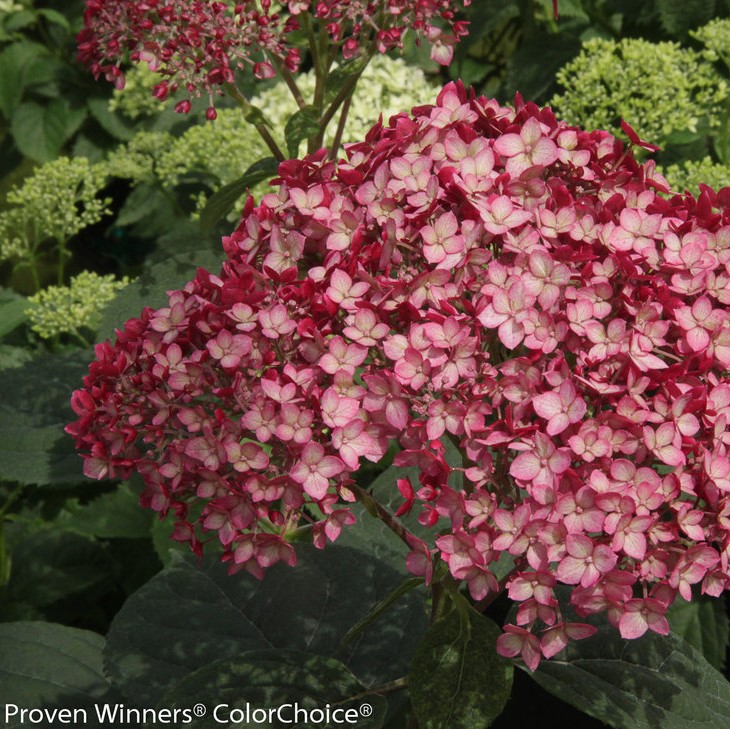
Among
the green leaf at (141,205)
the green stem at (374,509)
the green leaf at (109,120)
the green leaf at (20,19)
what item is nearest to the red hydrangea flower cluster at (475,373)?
the green stem at (374,509)

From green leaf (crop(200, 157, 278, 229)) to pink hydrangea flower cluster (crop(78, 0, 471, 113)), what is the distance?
0.10 m

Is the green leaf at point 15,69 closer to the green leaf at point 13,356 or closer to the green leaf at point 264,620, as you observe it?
the green leaf at point 13,356

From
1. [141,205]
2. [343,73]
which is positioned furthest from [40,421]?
[141,205]

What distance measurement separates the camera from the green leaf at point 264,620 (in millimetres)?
1284

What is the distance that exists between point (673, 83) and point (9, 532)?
1475 millimetres

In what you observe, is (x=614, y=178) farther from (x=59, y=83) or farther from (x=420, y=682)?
(x=59, y=83)

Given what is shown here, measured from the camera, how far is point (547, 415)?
0.87 metres

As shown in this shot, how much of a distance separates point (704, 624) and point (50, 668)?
1059mm

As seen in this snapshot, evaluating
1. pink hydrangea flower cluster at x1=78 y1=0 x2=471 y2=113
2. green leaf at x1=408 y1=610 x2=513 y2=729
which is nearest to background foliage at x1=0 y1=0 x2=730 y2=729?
green leaf at x1=408 y1=610 x2=513 y2=729

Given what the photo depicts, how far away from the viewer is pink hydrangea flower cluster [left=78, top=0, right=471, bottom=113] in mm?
1292

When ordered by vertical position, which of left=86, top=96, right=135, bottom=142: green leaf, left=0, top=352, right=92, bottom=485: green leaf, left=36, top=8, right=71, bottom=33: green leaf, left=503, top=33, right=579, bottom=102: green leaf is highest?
left=36, top=8, right=71, bottom=33: green leaf

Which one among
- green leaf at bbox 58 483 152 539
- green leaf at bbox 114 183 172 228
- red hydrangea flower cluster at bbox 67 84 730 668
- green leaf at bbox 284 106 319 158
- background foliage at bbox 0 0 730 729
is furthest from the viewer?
green leaf at bbox 114 183 172 228

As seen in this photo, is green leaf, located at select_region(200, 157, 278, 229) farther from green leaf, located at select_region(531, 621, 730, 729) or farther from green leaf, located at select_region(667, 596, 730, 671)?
green leaf, located at select_region(667, 596, 730, 671)

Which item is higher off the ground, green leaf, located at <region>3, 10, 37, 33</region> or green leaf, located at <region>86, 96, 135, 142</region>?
green leaf, located at <region>3, 10, 37, 33</region>
